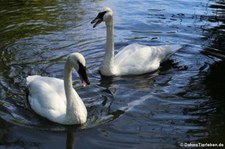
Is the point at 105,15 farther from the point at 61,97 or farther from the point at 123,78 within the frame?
the point at 61,97

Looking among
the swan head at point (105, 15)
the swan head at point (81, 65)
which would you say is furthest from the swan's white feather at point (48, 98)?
the swan head at point (105, 15)

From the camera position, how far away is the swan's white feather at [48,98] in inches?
287

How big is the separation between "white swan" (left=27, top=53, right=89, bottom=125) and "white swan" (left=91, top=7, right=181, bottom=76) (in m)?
1.88

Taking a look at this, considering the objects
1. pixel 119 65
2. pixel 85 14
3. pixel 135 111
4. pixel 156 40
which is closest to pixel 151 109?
pixel 135 111

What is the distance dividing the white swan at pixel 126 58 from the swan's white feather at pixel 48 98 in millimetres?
1877

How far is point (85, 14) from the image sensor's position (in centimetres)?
1457

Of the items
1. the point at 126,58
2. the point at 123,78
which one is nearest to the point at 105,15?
the point at 126,58

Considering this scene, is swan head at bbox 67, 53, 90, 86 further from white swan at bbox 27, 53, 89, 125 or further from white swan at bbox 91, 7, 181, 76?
white swan at bbox 91, 7, 181, 76

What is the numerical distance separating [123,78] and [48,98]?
94.7 inches

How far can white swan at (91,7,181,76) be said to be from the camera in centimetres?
948

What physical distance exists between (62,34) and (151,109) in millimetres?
5308

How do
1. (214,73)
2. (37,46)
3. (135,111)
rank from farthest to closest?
1. (37,46)
2. (214,73)
3. (135,111)

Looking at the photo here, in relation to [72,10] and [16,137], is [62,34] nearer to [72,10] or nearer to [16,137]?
[72,10]

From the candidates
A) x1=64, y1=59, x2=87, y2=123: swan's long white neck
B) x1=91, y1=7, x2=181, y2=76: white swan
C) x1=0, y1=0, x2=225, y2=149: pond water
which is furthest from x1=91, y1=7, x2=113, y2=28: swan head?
x1=64, y1=59, x2=87, y2=123: swan's long white neck
